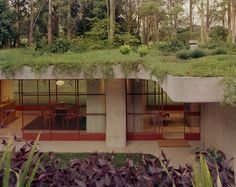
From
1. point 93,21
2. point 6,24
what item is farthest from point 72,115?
point 93,21

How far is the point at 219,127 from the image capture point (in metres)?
11.7

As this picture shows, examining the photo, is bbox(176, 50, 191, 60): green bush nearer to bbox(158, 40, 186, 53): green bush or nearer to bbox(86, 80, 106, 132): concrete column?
bbox(158, 40, 186, 53): green bush

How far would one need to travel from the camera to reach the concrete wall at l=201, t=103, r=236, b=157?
1006 cm

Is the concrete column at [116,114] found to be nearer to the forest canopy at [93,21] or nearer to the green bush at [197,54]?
the forest canopy at [93,21]

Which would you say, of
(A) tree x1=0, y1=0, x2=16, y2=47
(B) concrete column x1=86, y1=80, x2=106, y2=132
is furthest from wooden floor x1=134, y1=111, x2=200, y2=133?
(A) tree x1=0, y1=0, x2=16, y2=47

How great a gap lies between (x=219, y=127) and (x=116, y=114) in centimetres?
418

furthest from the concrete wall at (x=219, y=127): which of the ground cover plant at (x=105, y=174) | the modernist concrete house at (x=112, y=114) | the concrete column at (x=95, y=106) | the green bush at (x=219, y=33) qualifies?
the green bush at (x=219, y=33)

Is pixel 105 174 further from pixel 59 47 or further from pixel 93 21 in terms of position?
A: pixel 93 21

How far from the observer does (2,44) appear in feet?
71.4

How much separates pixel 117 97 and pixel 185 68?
6375mm

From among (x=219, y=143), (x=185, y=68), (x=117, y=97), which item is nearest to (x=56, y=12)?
(x=117, y=97)

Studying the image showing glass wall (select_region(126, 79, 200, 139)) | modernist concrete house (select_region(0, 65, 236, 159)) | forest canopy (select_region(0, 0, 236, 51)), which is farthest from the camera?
forest canopy (select_region(0, 0, 236, 51))

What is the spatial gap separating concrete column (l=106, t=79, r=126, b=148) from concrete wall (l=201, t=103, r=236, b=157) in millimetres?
2801

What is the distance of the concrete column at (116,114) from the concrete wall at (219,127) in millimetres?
2801
